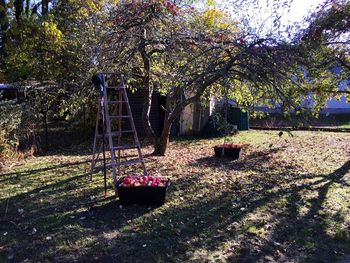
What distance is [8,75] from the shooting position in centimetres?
1579

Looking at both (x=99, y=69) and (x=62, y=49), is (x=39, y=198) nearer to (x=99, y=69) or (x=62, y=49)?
(x=99, y=69)

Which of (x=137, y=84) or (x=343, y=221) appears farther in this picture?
(x=137, y=84)

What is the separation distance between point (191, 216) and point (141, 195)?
0.79 meters

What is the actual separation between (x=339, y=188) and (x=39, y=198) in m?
5.03

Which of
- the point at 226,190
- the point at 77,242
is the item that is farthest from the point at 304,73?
the point at 77,242

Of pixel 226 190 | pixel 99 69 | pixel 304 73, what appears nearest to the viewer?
pixel 226 190

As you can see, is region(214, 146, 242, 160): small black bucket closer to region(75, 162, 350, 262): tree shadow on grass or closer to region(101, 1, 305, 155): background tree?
region(101, 1, 305, 155): background tree

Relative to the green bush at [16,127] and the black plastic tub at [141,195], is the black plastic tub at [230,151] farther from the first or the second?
the green bush at [16,127]

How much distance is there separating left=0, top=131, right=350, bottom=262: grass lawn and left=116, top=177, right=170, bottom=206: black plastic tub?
0.11 m

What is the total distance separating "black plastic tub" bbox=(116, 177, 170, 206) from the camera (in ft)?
17.4

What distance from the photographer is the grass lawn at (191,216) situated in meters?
4.02

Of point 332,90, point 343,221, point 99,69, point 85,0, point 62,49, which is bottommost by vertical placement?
point 343,221

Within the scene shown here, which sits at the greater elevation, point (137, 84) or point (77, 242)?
point (137, 84)

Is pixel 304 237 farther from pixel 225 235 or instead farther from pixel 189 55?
pixel 189 55
